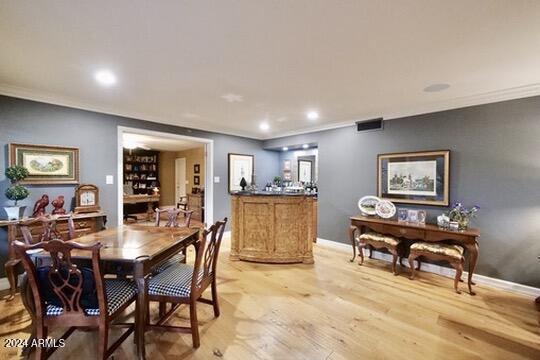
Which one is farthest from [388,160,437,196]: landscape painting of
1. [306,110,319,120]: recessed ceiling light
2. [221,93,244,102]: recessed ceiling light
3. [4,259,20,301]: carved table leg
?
[4,259,20,301]: carved table leg

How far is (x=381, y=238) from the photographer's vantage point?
338 centimetres

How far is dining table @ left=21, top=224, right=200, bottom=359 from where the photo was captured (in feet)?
5.35

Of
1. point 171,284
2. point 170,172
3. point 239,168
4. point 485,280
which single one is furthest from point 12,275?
Result: point 170,172

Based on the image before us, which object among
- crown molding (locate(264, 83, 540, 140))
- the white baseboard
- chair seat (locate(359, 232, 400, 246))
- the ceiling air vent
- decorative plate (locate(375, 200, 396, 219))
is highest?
crown molding (locate(264, 83, 540, 140))

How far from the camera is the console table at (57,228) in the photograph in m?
2.49

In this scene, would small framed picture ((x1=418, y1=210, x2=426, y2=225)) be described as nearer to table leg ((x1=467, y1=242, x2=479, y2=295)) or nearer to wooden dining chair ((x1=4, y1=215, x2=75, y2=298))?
table leg ((x1=467, y1=242, x2=479, y2=295))

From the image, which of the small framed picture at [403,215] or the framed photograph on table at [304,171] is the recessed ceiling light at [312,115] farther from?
the small framed picture at [403,215]

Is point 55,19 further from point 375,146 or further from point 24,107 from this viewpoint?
point 375,146

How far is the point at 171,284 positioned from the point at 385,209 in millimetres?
3120

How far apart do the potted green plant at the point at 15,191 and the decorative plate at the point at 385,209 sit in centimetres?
462

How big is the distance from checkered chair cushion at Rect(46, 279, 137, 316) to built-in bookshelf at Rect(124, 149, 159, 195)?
7494mm

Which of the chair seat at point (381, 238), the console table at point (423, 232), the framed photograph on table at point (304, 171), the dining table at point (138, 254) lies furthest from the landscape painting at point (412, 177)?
the dining table at point (138, 254)

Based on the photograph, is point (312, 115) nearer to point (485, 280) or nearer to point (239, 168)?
point (239, 168)

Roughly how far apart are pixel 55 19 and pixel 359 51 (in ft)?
7.27
